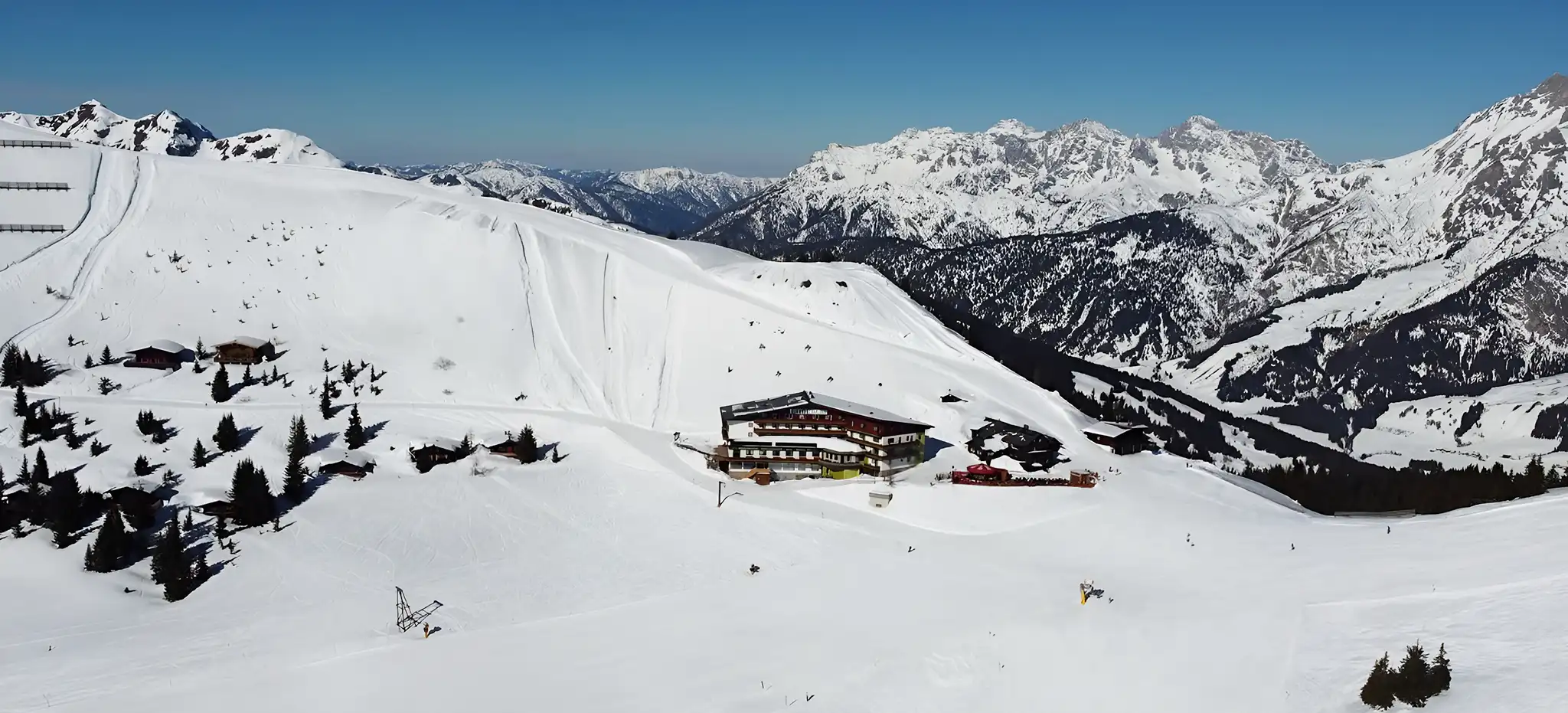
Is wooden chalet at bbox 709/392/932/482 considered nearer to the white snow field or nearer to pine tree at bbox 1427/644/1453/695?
the white snow field

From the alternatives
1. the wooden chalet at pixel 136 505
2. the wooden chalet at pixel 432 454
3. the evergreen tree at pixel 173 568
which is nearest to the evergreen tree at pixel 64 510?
the wooden chalet at pixel 136 505

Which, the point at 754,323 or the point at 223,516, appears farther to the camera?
the point at 754,323

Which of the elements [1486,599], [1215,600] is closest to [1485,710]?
[1486,599]

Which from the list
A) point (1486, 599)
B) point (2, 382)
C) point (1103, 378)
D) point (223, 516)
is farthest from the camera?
point (1103, 378)

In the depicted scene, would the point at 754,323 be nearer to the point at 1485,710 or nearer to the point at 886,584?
the point at 886,584

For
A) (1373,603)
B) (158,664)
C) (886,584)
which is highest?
(1373,603)

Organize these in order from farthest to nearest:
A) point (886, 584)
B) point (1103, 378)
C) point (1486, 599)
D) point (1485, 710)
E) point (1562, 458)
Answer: point (1103, 378)
point (1562, 458)
point (886, 584)
point (1486, 599)
point (1485, 710)

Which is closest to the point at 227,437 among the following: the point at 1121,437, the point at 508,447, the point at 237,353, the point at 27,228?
the point at 508,447

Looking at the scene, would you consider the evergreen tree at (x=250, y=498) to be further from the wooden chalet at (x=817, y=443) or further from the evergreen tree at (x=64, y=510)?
the wooden chalet at (x=817, y=443)
